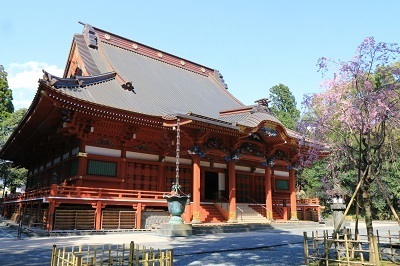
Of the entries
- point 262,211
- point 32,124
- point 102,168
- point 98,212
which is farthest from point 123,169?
point 262,211

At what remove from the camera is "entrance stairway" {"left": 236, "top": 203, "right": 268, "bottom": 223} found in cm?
2042

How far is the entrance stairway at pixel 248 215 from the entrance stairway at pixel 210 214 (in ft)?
4.18

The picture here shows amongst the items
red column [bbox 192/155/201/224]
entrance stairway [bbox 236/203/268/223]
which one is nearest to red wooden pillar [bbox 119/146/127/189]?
red column [bbox 192/155/201/224]

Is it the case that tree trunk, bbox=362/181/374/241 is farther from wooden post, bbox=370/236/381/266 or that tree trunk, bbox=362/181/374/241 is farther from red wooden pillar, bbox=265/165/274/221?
red wooden pillar, bbox=265/165/274/221

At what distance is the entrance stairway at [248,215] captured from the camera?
2042 centimetres

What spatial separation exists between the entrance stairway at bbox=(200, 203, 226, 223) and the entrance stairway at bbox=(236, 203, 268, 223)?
4.18 ft

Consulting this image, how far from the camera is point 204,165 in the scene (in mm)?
22531

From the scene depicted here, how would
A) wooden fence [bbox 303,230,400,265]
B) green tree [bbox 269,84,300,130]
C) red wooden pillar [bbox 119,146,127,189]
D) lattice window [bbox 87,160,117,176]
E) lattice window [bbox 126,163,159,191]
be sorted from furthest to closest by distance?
green tree [bbox 269,84,300,130]
lattice window [bbox 126,163,159,191]
red wooden pillar [bbox 119,146,127,189]
lattice window [bbox 87,160,117,176]
wooden fence [bbox 303,230,400,265]

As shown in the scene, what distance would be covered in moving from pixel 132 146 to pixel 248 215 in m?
8.63

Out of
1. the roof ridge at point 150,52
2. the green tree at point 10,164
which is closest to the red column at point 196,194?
the roof ridge at point 150,52

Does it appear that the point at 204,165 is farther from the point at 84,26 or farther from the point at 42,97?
the point at 84,26

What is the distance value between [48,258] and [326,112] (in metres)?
8.24

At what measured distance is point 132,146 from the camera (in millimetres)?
18953

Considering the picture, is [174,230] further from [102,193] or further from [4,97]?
[4,97]
